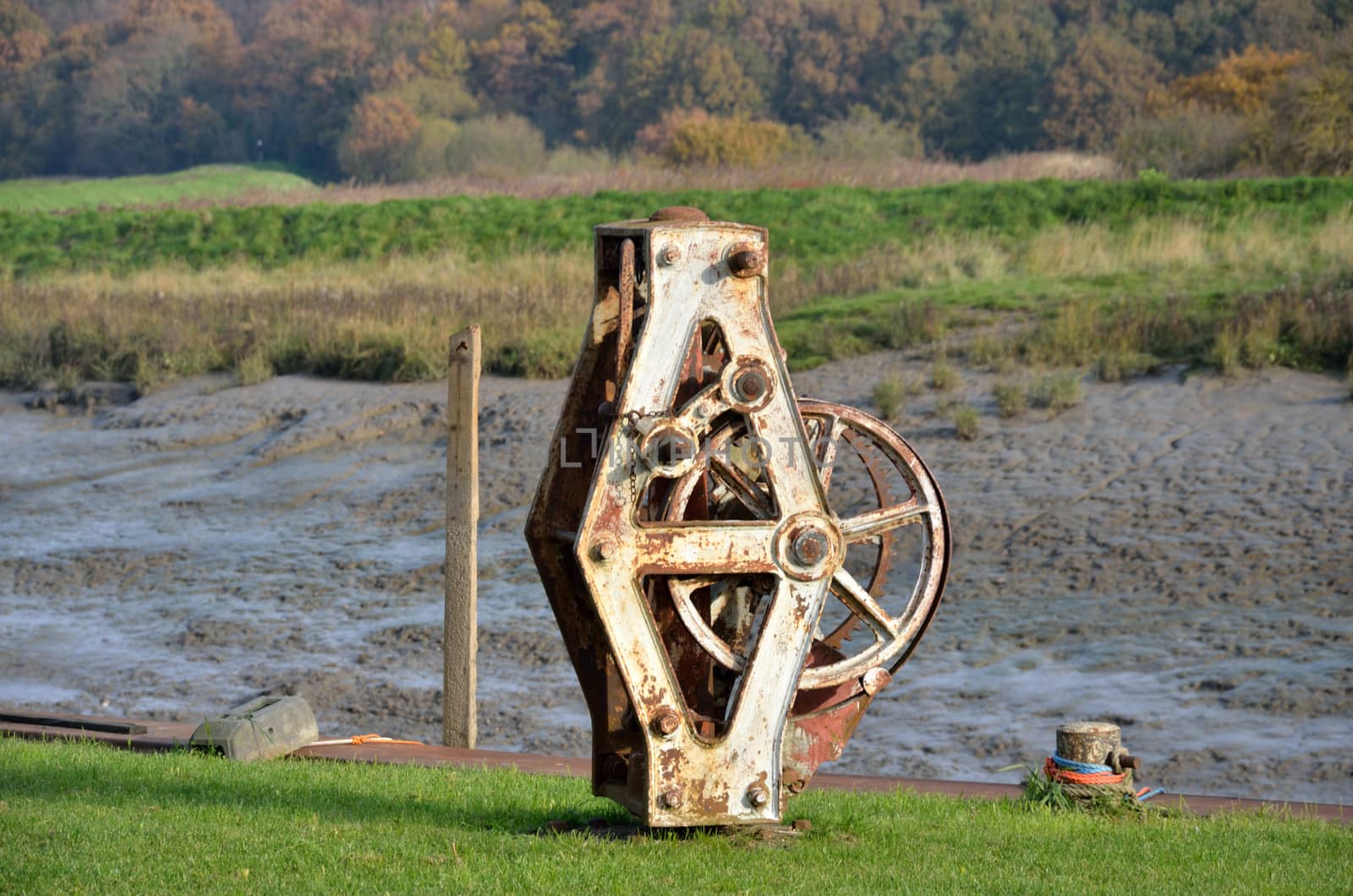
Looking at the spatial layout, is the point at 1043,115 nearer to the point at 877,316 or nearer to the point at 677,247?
the point at 877,316

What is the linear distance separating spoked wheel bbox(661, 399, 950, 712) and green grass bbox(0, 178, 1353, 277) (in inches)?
696

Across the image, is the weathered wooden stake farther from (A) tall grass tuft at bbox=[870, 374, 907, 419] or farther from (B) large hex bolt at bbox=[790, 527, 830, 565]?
(A) tall grass tuft at bbox=[870, 374, 907, 419]

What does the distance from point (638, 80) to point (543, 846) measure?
226 ft

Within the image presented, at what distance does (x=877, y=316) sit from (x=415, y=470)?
5342 millimetres

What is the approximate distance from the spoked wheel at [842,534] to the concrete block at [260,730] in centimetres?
271

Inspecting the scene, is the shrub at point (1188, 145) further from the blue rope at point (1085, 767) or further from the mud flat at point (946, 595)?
the blue rope at point (1085, 767)

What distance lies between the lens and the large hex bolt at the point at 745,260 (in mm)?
5145

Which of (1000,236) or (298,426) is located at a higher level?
(1000,236)

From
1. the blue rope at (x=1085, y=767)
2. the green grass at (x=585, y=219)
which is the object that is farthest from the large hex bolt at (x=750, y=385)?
the green grass at (x=585, y=219)

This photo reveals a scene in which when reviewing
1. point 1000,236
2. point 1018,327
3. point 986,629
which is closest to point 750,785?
point 986,629

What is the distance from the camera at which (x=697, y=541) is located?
5.09 m

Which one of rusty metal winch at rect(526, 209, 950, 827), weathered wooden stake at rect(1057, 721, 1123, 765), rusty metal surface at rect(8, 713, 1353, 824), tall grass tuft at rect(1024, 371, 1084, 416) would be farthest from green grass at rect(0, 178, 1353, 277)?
rusty metal winch at rect(526, 209, 950, 827)

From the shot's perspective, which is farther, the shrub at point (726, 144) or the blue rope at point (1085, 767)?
the shrub at point (726, 144)

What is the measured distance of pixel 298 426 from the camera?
702 inches
